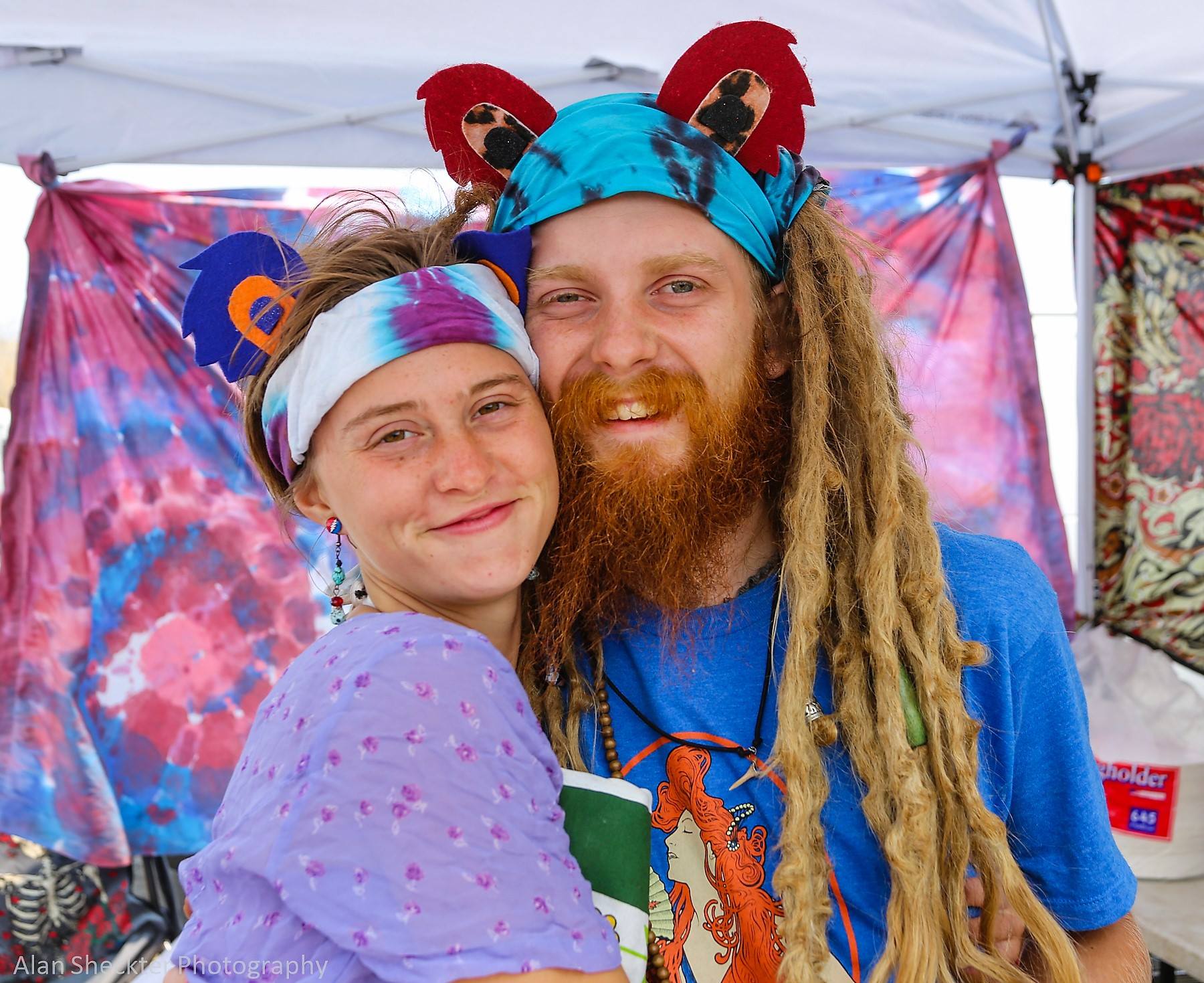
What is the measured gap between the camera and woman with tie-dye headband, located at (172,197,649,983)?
1.11 meters

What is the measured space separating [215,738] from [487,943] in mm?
3506

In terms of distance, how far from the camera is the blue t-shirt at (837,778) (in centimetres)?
163

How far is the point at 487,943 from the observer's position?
43.1 inches

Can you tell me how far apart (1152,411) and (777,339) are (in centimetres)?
331

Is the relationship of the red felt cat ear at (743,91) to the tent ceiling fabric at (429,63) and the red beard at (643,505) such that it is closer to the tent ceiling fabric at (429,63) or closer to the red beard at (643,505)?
the red beard at (643,505)

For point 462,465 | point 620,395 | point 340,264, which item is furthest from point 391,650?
point 340,264

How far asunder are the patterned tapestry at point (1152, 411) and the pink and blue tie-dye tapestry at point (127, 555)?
3.61 metres

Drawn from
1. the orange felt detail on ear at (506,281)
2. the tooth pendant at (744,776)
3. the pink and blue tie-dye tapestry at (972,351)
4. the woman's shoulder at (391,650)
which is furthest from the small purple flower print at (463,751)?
the pink and blue tie-dye tapestry at (972,351)

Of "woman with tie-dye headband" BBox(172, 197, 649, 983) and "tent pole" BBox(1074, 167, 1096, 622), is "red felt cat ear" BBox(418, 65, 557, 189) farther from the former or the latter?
"tent pole" BBox(1074, 167, 1096, 622)

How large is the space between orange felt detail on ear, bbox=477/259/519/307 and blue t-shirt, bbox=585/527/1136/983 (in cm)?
67

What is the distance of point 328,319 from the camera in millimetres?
1687

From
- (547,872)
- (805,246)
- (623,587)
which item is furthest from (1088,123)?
(547,872)

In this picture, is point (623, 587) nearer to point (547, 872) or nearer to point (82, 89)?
point (547, 872)

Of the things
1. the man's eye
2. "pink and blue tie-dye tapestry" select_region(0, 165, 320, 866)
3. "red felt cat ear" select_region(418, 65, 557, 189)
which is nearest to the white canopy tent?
"pink and blue tie-dye tapestry" select_region(0, 165, 320, 866)
